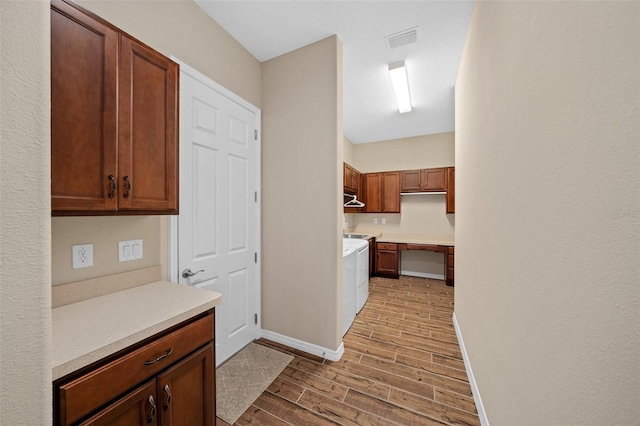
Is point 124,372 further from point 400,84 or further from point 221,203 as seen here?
point 400,84

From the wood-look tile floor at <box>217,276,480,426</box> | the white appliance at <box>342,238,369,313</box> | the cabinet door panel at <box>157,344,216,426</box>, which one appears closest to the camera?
the cabinet door panel at <box>157,344,216,426</box>

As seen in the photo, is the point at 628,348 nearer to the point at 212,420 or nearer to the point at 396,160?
Answer: the point at 212,420

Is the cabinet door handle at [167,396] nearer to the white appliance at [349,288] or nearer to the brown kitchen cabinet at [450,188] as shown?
the white appliance at [349,288]

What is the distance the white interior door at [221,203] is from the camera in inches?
67.1

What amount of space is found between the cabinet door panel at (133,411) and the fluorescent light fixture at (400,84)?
122 inches

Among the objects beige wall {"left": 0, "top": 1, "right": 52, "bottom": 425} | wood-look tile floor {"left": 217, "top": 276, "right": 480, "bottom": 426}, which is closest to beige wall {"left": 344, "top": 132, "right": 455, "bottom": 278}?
wood-look tile floor {"left": 217, "top": 276, "right": 480, "bottom": 426}

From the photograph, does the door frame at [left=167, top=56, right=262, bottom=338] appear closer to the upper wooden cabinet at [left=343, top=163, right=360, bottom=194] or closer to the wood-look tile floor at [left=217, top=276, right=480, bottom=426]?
the wood-look tile floor at [left=217, top=276, right=480, bottom=426]

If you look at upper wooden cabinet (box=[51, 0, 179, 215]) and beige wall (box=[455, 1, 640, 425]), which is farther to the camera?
upper wooden cabinet (box=[51, 0, 179, 215])

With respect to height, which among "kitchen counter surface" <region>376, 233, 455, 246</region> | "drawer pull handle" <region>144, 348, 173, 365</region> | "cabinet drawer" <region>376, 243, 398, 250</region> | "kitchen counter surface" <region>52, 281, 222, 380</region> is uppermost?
"kitchen counter surface" <region>52, 281, 222, 380</region>

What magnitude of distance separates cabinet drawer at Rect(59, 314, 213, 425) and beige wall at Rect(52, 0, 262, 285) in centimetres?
62

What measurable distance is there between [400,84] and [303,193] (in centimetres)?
187

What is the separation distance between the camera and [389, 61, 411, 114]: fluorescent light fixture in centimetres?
249

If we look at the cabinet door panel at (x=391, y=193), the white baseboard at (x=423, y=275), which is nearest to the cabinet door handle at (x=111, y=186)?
the cabinet door panel at (x=391, y=193)

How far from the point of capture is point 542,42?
30.7 inches
